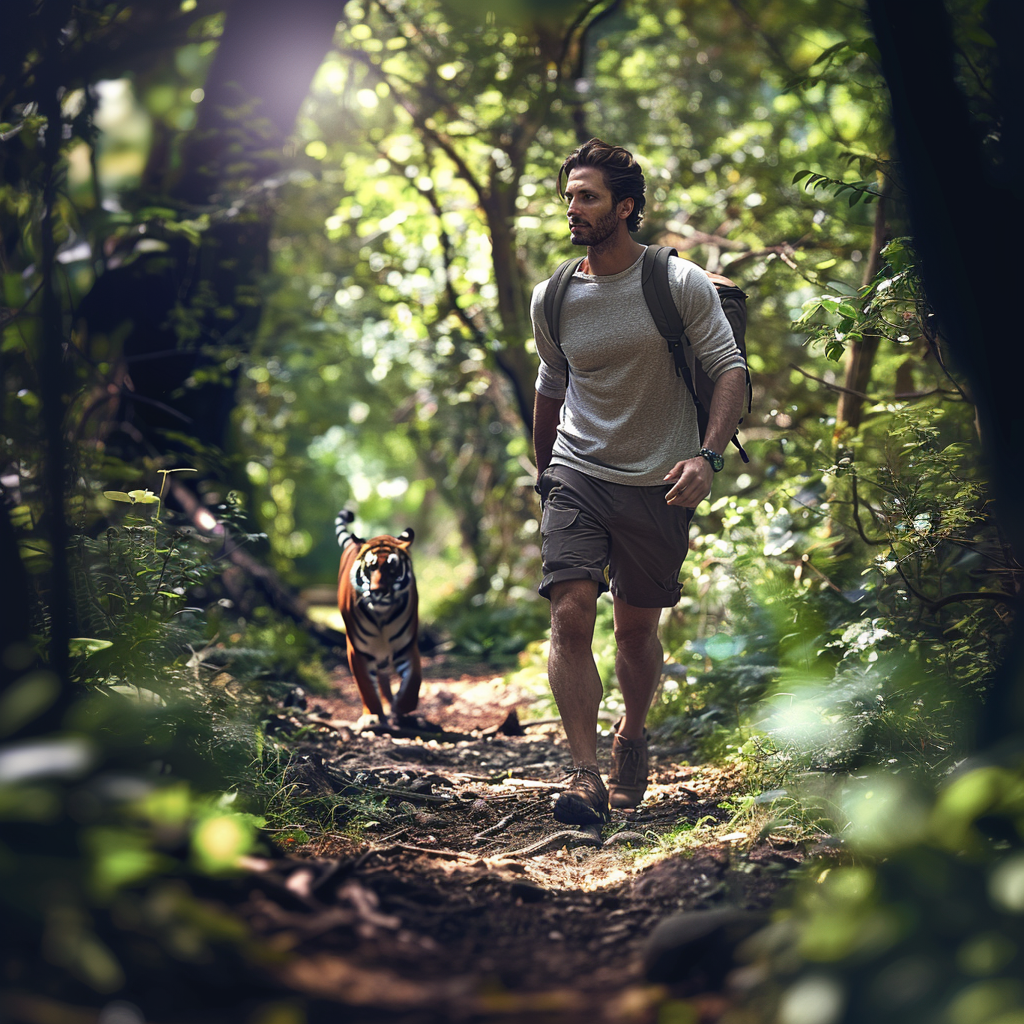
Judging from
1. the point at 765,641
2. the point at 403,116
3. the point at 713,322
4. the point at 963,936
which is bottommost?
the point at 765,641

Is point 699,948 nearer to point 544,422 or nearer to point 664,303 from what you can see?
point 664,303

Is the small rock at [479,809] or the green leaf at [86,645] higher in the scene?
the green leaf at [86,645]

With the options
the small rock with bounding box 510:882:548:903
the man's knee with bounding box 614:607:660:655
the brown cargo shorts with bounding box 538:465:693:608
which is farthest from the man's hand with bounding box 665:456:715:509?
the small rock with bounding box 510:882:548:903

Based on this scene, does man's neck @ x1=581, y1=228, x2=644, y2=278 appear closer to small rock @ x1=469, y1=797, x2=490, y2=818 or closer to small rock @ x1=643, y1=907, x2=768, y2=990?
small rock @ x1=469, y1=797, x2=490, y2=818

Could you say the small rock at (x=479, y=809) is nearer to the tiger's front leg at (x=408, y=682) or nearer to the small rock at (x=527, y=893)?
the small rock at (x=527, y=893)

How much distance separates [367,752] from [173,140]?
5059 mm

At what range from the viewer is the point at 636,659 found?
12.9 ft

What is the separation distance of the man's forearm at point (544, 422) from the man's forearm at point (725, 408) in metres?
0.82

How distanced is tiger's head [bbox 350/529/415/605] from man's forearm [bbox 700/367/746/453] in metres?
2.52

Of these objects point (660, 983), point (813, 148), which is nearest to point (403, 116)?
point (813, 148)

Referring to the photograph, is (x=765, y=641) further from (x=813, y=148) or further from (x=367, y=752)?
(x=813, y=148)

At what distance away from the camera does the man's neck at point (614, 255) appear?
3730 millimetres

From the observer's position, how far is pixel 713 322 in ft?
11.7

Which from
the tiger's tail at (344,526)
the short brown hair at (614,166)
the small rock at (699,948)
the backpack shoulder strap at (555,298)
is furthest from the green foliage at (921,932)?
the tiger's tail at (344,526)
